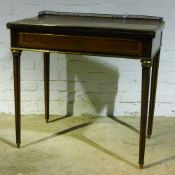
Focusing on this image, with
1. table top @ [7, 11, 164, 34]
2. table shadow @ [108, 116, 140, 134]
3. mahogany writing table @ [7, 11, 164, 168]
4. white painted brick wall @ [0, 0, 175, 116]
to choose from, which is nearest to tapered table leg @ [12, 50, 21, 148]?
mahogany writing table @ [7, 11, 164, 168]

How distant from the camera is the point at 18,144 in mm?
1980

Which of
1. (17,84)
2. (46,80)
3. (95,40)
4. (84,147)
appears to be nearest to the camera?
(95,40)

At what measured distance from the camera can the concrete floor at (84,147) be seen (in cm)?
178

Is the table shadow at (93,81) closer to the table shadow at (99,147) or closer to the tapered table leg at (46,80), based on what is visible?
the tapered table leg at (46,80)

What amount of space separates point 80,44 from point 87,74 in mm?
701

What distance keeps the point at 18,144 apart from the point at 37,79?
1.82 feet

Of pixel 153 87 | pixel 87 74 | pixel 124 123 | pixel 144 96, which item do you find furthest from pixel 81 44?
pixel 124 123

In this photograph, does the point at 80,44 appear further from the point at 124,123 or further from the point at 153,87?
the point at 124,123

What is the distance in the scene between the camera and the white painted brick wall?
7.43 ft

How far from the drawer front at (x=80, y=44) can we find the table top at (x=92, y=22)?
0.16ft

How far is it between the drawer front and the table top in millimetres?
48

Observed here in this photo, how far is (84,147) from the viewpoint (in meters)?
2.01

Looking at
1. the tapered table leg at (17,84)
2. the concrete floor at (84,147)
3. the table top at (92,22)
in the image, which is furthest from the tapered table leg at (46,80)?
the tapered table leg at (17,84)

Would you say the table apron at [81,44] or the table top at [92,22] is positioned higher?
the table top at [92,22]
